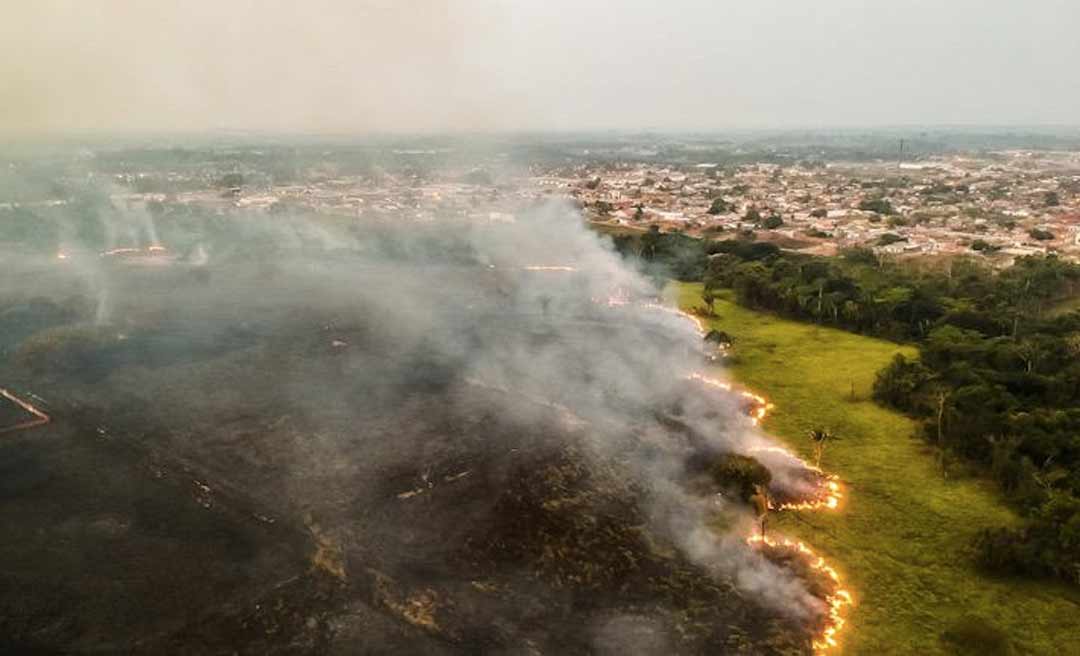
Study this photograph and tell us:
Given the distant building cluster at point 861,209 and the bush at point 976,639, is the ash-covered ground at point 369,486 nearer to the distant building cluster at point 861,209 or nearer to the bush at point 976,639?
the bush at point 976,639

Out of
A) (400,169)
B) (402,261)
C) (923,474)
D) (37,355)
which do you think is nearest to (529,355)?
(923,474)

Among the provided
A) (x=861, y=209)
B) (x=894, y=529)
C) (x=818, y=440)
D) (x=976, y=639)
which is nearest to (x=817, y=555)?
(x=894, y=529)

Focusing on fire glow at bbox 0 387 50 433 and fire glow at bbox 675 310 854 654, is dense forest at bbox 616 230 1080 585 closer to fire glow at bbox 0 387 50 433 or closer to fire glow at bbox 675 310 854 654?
fire glow at bbox 675 310 854 654

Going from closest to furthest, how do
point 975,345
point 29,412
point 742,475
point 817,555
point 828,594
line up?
point 828,594, point 817,555, point 742,475, point 29,412, point 975,345

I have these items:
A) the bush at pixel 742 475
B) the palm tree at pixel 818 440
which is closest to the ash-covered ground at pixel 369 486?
the bush at pixel 742 475

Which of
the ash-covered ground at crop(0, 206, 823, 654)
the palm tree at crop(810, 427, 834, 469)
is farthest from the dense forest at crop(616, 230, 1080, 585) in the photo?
the ash-covered ground at crop(0, 206, 823, 654)

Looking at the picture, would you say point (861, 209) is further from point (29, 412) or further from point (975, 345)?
point (29, 412)

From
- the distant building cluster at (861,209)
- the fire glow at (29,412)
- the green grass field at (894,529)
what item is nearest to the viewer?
the green grass field at (894,529)
